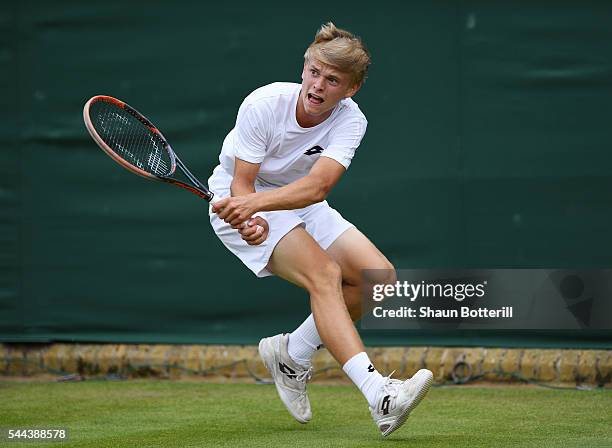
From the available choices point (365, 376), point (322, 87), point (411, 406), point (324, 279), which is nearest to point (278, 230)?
point (324, 279)

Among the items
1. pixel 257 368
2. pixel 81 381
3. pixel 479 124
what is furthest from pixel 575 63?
pixel 81 381

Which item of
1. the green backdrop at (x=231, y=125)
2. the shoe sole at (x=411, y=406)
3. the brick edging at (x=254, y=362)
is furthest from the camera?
the green backdrop at (x=231, y=125)

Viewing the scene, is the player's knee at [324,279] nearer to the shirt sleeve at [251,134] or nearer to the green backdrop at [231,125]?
the shirt sleeve at [251,134]

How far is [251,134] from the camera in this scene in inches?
173

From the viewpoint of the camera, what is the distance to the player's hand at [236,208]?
4.23 m

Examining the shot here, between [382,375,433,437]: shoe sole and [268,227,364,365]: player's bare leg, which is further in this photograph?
[268,227,364,365]: player's bare leg

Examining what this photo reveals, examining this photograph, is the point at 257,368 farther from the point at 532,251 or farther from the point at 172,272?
the point at 532,251

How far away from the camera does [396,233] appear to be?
6094mm

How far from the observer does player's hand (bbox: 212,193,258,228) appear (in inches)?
166

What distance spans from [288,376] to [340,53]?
1.31 m

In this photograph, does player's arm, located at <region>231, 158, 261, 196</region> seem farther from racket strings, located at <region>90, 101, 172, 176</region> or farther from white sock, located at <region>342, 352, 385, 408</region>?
white sock, located at <region>342, 352, 385, 408</region>

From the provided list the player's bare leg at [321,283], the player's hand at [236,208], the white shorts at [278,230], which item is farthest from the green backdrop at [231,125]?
the player's hand at [236,208]

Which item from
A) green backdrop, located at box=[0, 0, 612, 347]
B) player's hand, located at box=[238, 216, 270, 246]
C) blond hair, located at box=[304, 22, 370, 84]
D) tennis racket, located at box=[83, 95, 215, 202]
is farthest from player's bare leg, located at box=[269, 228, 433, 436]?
green backdrop, located at box=[0, 0, 612, 347]

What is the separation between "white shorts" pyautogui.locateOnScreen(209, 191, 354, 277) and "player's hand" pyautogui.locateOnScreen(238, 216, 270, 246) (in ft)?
0.34
